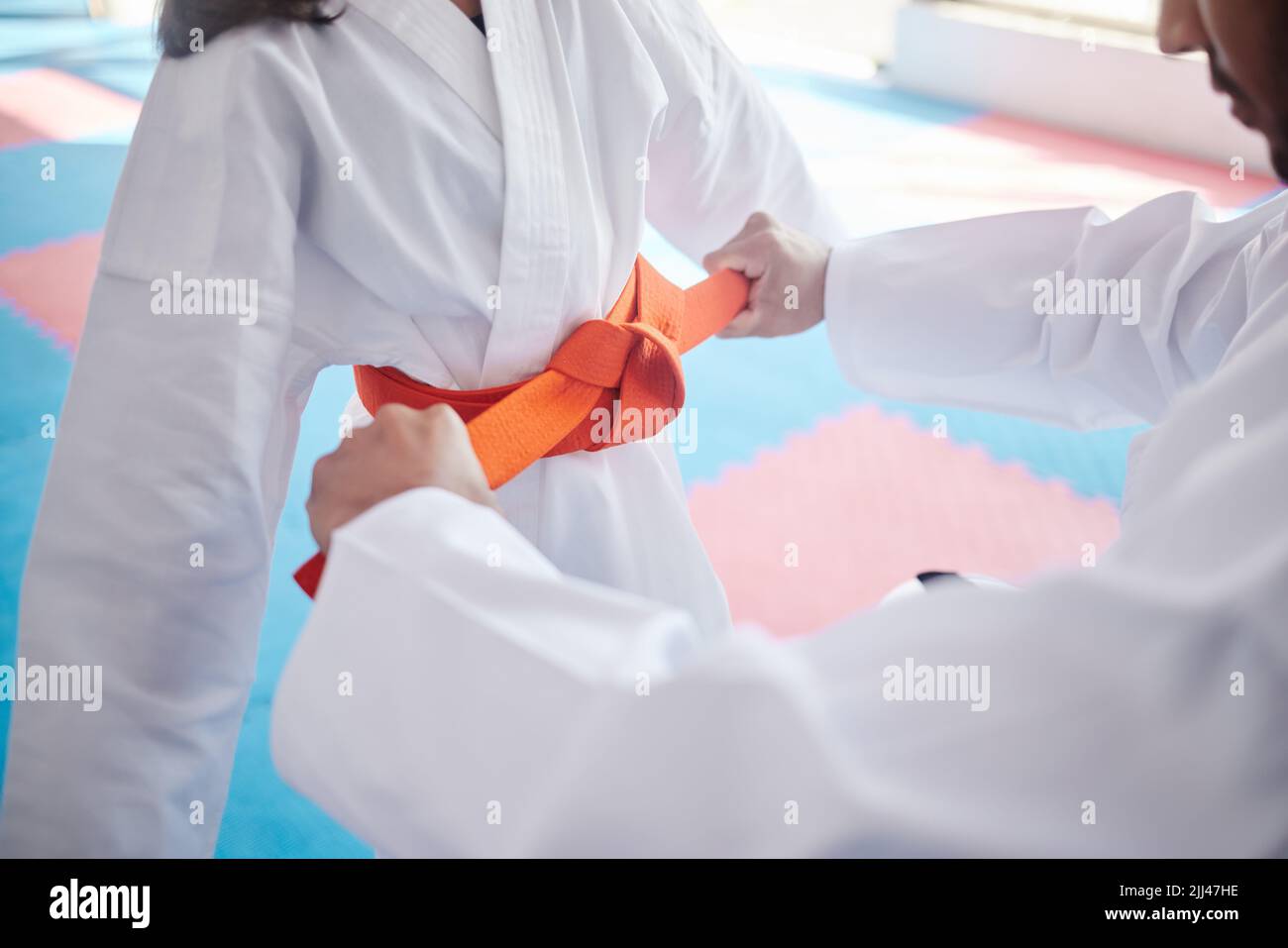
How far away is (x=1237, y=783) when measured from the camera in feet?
1.87

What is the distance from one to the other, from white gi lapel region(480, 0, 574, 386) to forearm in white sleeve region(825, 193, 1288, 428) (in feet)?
1.60

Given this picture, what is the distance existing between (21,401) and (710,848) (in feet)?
9.29

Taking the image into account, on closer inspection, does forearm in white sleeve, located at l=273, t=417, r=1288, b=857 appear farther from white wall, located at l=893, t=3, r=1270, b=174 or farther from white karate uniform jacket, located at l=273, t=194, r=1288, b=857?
white wall, located at l=893, t=3, r=1270, b=174

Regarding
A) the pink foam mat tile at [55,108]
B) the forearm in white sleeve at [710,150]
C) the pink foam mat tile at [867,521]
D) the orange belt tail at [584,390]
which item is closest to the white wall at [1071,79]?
the pink foam mat tile at [867,521]

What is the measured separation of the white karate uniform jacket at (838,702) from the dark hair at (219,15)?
51 centimetres

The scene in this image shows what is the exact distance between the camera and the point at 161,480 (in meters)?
0.86

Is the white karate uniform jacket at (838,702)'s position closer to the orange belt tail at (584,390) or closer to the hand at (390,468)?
the hand at (390,468)

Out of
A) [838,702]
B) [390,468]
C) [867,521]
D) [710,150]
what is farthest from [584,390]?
[867,521]

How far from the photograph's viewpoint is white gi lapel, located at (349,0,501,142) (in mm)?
986

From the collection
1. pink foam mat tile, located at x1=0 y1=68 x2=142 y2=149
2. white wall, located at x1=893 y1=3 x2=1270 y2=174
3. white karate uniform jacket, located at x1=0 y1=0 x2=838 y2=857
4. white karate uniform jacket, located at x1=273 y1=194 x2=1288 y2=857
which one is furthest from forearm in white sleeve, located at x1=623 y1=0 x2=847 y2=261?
pink foam mat tile, located at x1=0 y1=68 x2=142 y2=149

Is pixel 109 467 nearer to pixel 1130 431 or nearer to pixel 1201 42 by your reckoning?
pixel 1201 42

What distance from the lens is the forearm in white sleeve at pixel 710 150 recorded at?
4.01 ft

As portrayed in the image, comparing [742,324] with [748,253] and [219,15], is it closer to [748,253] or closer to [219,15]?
[748,253]
